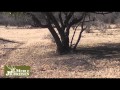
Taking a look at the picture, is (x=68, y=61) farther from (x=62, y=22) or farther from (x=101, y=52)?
(x=62, y=22)

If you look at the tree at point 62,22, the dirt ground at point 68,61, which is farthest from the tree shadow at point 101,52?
the tree at point 62,22

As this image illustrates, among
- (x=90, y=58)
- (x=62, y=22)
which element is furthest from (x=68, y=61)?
(x=62, y=22)

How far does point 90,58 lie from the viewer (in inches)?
583

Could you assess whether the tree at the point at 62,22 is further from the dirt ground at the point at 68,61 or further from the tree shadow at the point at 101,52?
the tree shadow at the point at 101,52

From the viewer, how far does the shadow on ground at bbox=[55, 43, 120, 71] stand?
1343 cm

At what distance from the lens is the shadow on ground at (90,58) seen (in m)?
13.4
